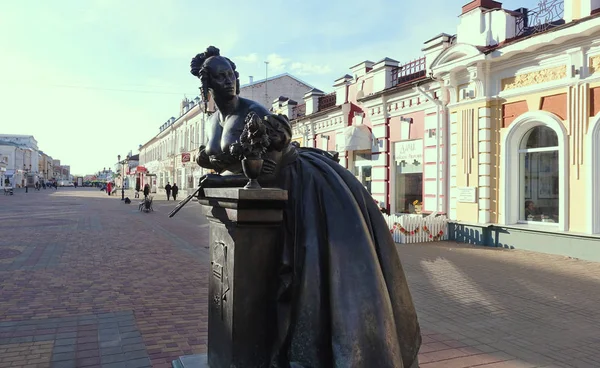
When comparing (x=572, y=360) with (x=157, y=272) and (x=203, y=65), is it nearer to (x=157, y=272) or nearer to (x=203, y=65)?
(x=203, y=65)

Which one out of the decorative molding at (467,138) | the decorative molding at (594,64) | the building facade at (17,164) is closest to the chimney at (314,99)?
the decorative molding at (467,138)

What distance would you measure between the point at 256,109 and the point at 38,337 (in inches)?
134

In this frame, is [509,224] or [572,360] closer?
[572,360]

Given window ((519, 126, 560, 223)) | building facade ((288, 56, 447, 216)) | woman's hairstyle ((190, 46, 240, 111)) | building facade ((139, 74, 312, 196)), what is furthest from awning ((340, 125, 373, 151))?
woman's hairstyle ((190, 46, 240, 111))

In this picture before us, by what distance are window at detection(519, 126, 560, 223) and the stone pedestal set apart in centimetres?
929

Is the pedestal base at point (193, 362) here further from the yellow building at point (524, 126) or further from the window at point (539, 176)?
the window at point (539, 176)

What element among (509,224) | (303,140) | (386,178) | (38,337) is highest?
(303,140)

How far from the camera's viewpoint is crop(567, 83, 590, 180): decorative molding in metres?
8.66

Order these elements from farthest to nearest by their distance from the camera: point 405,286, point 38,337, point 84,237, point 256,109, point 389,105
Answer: point 389,105, point 84,237, point 38,337, point 256,109, point 405,286

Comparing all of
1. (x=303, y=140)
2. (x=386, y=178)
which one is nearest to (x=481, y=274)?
(x=386, y=178)

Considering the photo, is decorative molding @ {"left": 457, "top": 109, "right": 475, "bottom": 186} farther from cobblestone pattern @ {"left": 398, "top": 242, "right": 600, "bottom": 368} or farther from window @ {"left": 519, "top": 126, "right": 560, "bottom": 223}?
cobblestone pattern @ {"left": 398, "top": 242, "right": 600, "bottom": 368}

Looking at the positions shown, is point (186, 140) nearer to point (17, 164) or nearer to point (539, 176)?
point (539, 176)

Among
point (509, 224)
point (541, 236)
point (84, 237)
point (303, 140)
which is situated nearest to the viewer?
point (541, 236)

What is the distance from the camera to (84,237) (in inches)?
461
